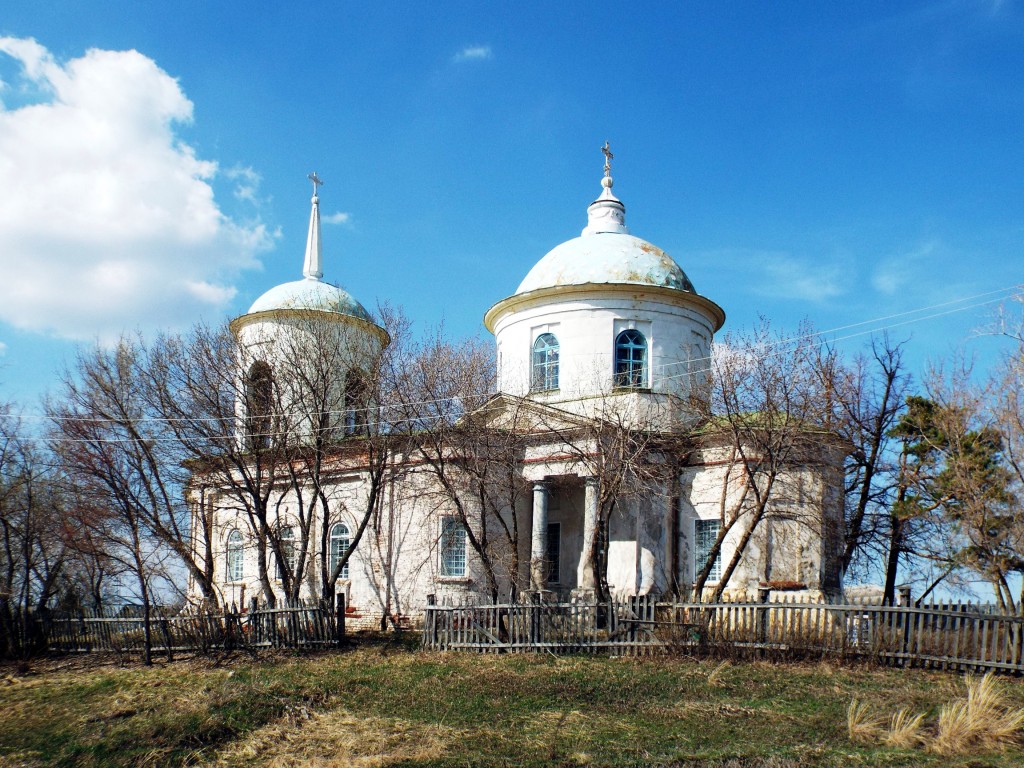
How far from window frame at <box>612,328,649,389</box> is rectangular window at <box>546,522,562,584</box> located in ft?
14.2

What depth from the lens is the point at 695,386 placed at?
26016 millimetres

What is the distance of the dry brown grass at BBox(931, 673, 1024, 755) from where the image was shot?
1134cm

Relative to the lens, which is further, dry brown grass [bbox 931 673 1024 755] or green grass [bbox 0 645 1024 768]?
green grass [bbox 0 645 1024 768]

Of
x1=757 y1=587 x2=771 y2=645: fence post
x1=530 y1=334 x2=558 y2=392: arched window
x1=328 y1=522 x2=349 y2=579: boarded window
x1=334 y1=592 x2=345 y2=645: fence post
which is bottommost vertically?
x1=334 y1=592 x2=345 y2=645: fence post

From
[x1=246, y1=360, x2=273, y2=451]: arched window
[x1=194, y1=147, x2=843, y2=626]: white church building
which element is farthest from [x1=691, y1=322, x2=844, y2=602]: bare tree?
[x1=246, y1=360, x2=273, y2=451]: arched window

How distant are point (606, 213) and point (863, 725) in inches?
813

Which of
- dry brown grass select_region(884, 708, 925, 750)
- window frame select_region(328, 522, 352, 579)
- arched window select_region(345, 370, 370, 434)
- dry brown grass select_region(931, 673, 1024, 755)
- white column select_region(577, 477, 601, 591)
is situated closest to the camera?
dry brown grass select_region(931, 673, 1024, 755)

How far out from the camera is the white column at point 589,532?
23.2 metres

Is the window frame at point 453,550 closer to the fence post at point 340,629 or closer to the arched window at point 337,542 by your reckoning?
the arched window at point 337,542

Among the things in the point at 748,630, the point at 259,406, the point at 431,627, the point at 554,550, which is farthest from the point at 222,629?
the point at 748,630

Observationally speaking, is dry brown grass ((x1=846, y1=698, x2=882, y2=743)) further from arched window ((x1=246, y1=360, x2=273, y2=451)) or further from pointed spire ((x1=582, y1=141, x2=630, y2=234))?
pointed spire ((x1=582, y1=141, x2=630, y2=234))

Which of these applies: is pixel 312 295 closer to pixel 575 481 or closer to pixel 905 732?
pixel 575 481

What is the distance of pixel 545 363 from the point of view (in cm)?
2792

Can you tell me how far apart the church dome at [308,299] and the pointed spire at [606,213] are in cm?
726
